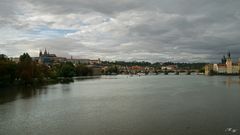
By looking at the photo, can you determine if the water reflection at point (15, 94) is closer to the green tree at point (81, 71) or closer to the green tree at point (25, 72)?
the green tree at point (25, 72)

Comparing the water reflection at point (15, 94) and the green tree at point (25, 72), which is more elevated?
the green tree at point (25, 72)

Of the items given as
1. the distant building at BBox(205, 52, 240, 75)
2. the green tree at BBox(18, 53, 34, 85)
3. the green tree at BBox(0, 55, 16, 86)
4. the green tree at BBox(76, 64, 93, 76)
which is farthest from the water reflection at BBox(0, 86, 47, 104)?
the distant building at BBox(205, 52, 240, 75)

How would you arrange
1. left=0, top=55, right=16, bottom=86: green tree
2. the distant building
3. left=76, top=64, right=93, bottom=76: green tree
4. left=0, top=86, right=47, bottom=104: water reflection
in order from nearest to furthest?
left=0, top=86, right=47, bottom=104: water reflection → left=0, top=55, right=16, bottom=86: green tree → left=76, top=64, right=93, bottom=76: green tree → the distant building

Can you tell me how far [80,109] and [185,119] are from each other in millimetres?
11615

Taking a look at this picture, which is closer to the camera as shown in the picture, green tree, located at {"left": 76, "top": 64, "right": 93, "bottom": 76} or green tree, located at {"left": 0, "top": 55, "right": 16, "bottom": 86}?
green tree, located at {"left": 0, "top": 55, "right": 16, "bottom": 86}

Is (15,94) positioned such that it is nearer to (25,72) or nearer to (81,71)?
(25,72)

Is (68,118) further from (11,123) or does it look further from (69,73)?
(69,73)

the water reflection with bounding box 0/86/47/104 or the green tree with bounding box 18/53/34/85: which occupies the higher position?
the green tree with bounding box 18/53/34/85

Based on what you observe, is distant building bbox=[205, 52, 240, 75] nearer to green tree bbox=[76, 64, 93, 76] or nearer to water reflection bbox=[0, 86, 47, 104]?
green tree bbox=[76, 64, 93, 76]

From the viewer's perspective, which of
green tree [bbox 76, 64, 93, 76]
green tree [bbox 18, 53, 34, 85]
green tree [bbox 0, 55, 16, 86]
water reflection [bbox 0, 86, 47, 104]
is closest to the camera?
water reflection [bbox 0, 86, 47, 104]

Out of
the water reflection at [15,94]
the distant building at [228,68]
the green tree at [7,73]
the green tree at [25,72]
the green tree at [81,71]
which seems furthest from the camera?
the distant building at [228,68]

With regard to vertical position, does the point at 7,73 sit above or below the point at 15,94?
above

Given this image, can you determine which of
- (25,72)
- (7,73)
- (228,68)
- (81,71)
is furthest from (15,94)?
(228,68)

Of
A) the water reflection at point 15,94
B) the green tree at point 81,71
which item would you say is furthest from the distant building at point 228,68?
the water reflection at point 15,94
